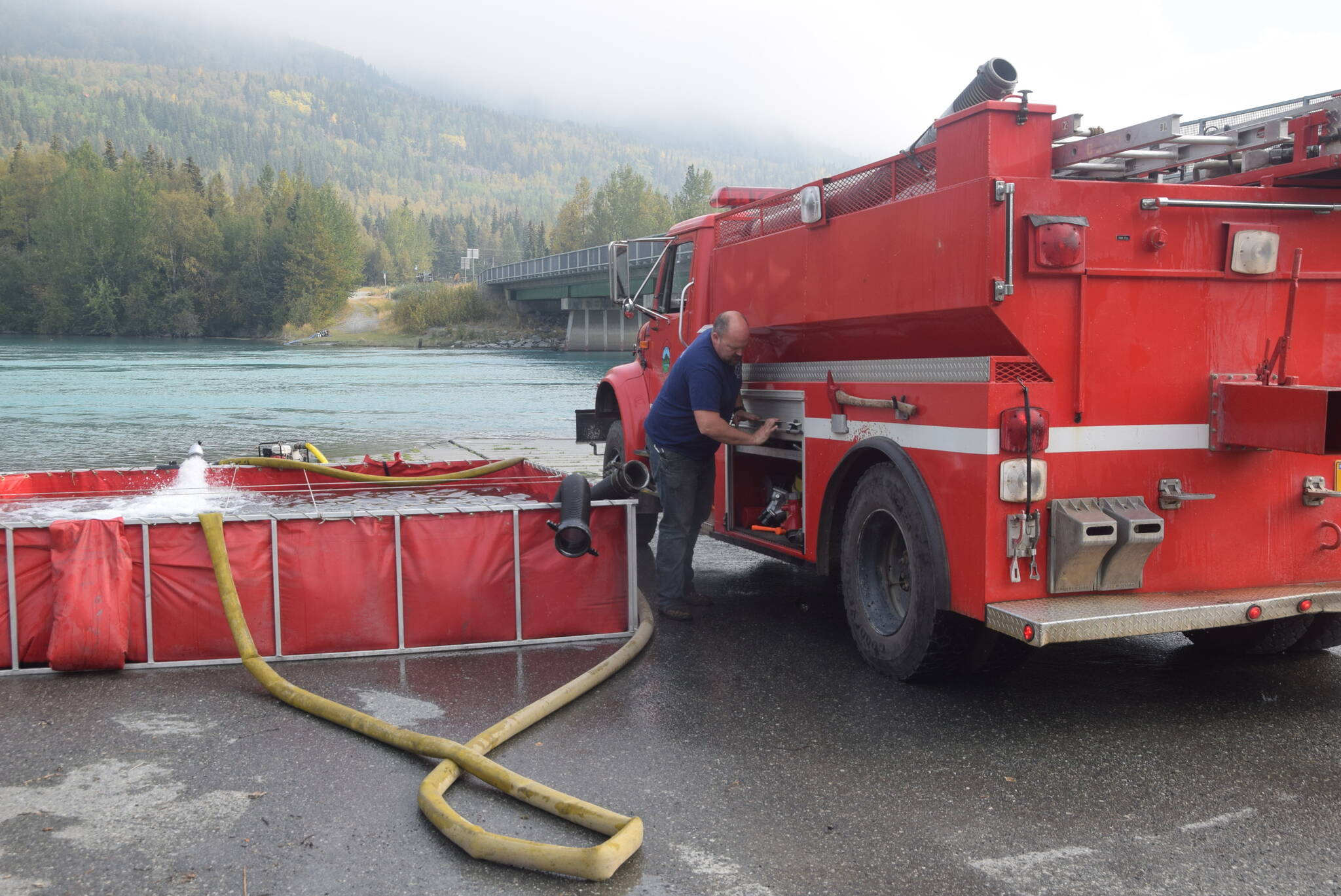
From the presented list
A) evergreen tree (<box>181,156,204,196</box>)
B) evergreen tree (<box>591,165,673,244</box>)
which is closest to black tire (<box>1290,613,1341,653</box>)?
evergreen tree (<box>591,165,673,244</box>)

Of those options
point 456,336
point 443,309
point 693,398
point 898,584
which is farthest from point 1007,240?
point 443,309

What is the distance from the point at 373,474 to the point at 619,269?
2.75 m

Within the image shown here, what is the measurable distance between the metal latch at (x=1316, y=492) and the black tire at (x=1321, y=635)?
1.00 m

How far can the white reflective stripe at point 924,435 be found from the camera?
4.99 m

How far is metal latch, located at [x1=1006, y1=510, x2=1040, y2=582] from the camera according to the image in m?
5.02

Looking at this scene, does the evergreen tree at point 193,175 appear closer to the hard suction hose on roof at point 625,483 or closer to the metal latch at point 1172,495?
the hard suction hose on roof at point 625,483

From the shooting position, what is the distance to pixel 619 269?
8.86 metres

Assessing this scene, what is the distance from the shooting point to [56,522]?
19.7 feet

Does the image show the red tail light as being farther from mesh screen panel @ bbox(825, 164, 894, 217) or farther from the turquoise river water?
the turquoise river water

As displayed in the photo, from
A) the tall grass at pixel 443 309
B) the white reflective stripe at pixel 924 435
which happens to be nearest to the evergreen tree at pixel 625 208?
the tall grass at pixel 443 309

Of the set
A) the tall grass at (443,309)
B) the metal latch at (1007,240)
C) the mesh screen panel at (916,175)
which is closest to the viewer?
the metal latch at (1007,240)

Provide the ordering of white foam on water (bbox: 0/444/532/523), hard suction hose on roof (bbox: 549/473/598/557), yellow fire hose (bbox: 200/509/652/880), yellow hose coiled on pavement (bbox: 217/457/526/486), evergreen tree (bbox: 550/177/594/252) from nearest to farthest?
yellow fire hose (bbox: 200/509/652/880) → hard suction hose on roof (bbox: 549/473/598/557) → white foam on water (bbox: 0/444/532/523) → yellow hose coiled on pavement (bbox: 217/457/526/486) → evergreen tree (bbox: 550/177/594/252)

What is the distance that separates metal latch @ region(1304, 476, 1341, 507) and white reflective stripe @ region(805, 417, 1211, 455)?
1.89 feet

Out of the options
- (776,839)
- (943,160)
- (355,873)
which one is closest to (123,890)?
(355,873)
